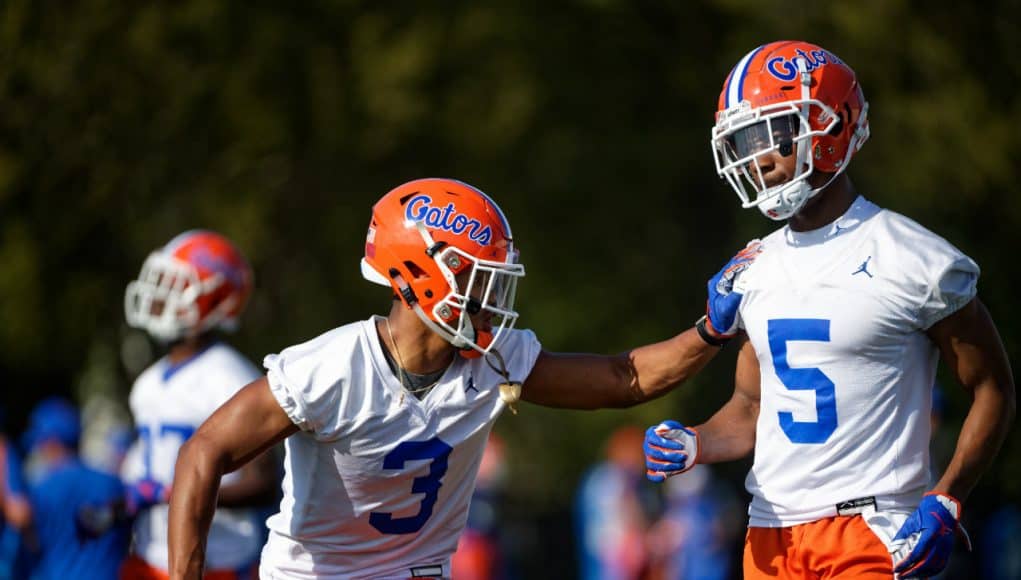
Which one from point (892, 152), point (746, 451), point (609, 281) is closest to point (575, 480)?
point (609, 281)

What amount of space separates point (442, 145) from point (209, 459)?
12226 millimetres

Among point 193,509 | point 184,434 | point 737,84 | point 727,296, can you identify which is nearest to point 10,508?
point 184,434

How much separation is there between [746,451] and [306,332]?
41.1 feet

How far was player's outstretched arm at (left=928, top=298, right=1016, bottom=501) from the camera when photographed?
159 inches

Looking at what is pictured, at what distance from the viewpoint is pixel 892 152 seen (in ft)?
43.7

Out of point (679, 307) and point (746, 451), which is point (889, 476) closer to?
point (746, 451)

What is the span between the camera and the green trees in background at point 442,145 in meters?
12.9

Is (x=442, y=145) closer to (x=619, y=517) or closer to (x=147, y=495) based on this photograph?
(x=619, y=517)

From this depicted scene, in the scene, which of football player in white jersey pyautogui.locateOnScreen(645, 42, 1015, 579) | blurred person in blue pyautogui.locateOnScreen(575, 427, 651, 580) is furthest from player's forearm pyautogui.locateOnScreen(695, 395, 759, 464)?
blurred person in blue pyautogui.locateOnScreen(575, 427, 651, 580)

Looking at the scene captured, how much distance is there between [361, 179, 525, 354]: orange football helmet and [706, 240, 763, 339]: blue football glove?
2.02 feet

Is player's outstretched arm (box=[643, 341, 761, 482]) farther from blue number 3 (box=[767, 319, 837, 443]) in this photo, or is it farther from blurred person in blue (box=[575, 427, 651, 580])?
blurred person in blue (box=[575, 427, 651, 580])

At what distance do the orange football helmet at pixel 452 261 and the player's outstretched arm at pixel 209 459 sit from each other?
1.79 ft

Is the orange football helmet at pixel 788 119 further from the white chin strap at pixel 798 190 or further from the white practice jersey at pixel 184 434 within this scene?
the white practice jersey at pixel 184 434

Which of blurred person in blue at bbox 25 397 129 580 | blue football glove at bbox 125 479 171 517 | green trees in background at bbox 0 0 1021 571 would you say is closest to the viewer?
blue football glove at bbox 125 479 171 517
